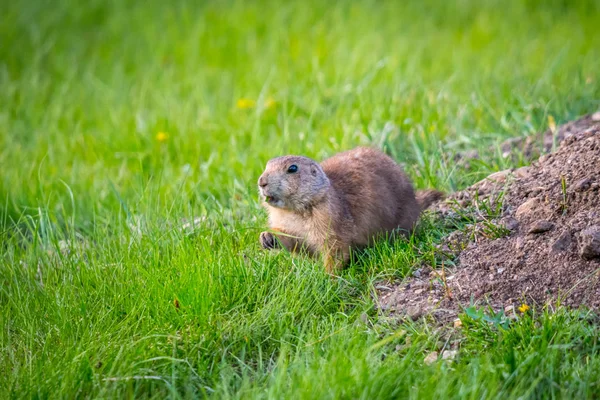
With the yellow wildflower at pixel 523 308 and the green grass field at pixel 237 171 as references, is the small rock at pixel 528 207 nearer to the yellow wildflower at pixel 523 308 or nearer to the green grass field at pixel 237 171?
the green grass field at pixel 237 171

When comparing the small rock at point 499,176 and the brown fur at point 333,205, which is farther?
the small rock at point 499,176

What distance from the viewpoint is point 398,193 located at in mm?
4859

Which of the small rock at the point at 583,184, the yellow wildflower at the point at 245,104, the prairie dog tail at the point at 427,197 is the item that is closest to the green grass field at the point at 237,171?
the yellow wildflower at the point at 245,104

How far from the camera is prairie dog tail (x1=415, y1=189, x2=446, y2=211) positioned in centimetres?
504

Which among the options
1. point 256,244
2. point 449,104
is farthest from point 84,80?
point 256,244

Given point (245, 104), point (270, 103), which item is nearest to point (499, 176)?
point (270, 103)

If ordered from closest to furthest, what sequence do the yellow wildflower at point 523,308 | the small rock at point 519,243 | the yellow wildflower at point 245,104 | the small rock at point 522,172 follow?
the yellow wildflower at point 523,308, the small rock at point 519,243, the small rock at point 522,172, the yellow wildflower at point 245,104

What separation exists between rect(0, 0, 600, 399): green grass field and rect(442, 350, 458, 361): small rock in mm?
32

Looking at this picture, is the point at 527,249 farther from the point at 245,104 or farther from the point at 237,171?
the point at 245,104

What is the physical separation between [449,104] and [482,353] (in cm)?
360

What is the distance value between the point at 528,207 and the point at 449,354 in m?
1.16

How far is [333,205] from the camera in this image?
4.62m

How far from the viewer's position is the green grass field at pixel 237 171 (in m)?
3.58

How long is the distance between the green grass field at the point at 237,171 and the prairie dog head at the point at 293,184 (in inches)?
12.7
